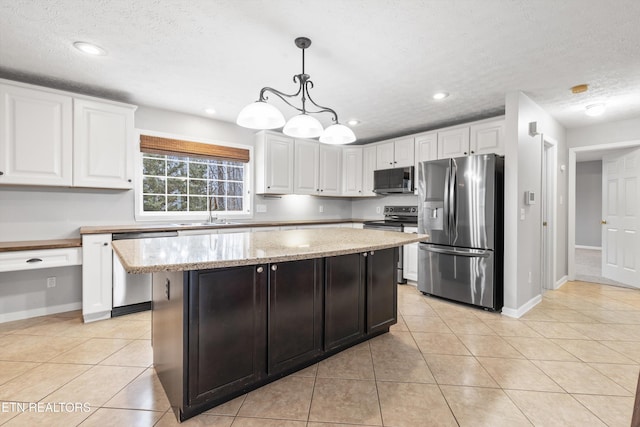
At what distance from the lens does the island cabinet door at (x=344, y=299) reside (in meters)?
2.19

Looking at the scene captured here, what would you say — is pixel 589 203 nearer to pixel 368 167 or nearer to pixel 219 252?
pixel 368 167

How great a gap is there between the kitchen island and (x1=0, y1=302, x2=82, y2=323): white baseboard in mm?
1945

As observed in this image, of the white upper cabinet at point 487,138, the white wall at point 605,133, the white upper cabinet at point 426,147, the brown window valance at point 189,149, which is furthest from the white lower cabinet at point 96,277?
the white wall at point 605,133

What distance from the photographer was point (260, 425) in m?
1.60

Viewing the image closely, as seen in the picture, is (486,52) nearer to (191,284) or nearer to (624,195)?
(191,284)

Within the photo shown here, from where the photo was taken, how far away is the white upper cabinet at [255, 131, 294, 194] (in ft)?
14.6

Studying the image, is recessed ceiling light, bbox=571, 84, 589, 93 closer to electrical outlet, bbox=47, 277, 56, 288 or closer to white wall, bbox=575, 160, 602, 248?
electrical outlet, bbox=47, 277, 56, 288

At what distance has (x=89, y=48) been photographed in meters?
2.37

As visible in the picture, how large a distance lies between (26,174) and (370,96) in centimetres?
346

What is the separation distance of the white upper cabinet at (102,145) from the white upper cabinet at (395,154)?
3496 mm

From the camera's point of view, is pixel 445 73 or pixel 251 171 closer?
pixel 445 73

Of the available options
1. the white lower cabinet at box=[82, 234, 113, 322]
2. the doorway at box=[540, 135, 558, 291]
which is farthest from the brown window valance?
the doorway at box=[540, 135, 558, 291]

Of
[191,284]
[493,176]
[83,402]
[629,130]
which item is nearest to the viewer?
[191,284]

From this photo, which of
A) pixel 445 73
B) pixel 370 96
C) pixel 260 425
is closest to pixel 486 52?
pixel 445 73
